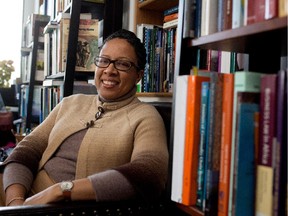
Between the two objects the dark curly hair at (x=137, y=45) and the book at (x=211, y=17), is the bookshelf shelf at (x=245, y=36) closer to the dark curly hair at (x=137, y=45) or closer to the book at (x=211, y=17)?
the book at (x=211, y=17)

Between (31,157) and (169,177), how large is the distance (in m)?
0.75

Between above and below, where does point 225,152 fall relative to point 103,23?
below

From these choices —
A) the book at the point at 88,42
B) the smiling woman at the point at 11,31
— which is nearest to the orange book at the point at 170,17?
the book at the point at 88,42

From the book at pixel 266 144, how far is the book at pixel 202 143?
0.14 meters

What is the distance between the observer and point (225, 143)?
0.79m

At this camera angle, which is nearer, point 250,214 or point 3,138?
point 250,214

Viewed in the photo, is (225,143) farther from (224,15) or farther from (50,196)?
(50,196)

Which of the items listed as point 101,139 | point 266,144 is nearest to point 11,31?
point 101,139

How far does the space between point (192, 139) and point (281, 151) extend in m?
0.21

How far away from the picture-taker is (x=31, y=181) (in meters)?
1.48

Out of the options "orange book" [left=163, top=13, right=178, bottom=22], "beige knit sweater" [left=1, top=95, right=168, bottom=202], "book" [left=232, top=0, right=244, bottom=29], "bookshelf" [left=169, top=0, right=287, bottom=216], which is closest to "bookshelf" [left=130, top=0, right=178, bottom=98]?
"orange book" [left=163, top=13, right=178, bottom=22]

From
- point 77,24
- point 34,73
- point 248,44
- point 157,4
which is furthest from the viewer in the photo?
point 34,73

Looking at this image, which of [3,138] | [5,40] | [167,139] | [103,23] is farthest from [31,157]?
[5,40]

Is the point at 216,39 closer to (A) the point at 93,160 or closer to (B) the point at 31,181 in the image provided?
(A) the point at 93,160
